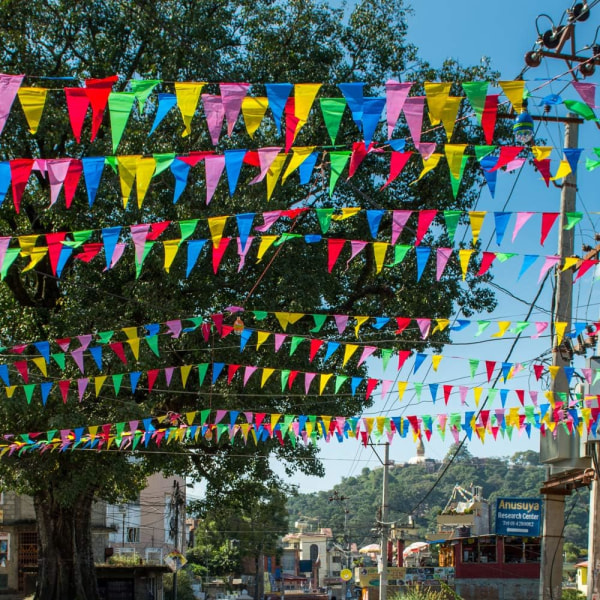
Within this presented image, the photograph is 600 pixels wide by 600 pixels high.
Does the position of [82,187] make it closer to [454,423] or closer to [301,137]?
[301,137]

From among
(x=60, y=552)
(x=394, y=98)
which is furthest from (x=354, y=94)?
(x=60, y=552)

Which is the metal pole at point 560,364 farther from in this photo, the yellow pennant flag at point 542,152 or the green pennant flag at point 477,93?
the green pennant flag at point 477,93

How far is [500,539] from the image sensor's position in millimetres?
31578

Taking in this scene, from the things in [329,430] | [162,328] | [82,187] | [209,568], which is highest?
[82,187]

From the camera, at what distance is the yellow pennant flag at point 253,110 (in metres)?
6.66

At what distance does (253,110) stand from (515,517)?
83.7 feet

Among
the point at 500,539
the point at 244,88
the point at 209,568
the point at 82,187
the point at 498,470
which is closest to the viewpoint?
the point at 244,88

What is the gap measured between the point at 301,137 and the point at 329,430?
5.47m

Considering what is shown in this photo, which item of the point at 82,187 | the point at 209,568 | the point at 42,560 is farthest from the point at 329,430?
the point at 209,568

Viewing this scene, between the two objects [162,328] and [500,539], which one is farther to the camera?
[500,539]

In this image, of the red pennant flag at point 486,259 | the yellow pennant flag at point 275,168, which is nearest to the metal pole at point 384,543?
the red pennant flag at point 486,259

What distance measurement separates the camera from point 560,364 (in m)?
11.8

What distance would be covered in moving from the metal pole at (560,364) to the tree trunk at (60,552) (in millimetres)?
11788

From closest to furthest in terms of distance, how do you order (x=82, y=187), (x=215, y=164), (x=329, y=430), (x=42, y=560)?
(x=215, y=164) → (x=329, y=430) → (x=82, y=187) → (x=42, y=560)
